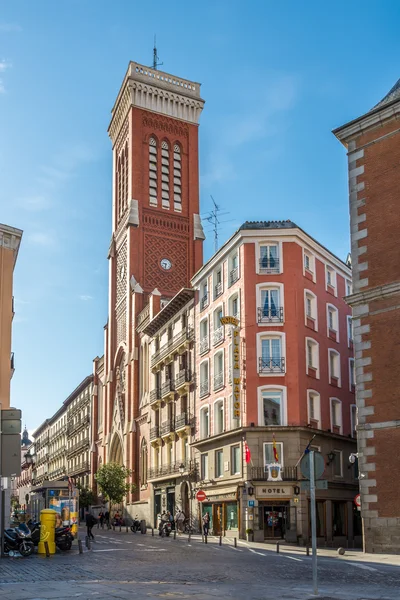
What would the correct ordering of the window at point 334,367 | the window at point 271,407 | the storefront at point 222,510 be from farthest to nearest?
1. the window at point 334,367
2. the storefront at point 222,510
3. the window at point 271,407

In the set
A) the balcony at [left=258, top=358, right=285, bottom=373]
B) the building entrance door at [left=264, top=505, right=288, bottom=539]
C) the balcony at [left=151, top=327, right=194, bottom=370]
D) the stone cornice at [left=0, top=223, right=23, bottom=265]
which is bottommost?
the building entrance door at [left=264, top=505, right=288, bottom=539]

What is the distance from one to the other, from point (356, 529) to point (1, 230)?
85.2 feet

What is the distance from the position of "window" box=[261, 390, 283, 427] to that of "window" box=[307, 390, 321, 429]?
185 centimetres

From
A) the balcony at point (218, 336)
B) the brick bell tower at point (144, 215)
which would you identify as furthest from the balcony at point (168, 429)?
the brick bell tower at point (144, 215)

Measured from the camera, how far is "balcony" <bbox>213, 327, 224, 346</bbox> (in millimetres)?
44281

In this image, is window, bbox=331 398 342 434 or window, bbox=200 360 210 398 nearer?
window, bbox=331 398 342 434

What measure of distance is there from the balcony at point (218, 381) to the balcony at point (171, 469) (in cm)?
603

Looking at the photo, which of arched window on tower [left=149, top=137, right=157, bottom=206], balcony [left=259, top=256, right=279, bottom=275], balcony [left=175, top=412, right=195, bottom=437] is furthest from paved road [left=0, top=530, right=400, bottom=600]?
arched window on tower [left=149, top=137, right=157, bottom=206]

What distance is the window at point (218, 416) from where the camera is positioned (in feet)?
144

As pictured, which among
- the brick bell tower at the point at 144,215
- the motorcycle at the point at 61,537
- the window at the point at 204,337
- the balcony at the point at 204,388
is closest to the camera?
the motorcycle at the point at 61,537

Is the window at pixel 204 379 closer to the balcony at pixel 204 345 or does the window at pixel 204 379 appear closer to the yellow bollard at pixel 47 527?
the balcony at pixel 204 345

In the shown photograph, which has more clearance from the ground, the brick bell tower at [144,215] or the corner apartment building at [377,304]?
the brick bell tower at [144,215]

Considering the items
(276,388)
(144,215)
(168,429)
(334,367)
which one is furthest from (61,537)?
(144,215)

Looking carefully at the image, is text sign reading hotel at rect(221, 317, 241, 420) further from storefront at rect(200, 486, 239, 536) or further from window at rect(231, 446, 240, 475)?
storefront at rect(200, 486, 239, 536)
